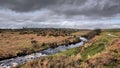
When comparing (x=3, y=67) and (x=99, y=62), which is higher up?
(x=99, y=62)

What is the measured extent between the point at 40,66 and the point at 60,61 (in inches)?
164

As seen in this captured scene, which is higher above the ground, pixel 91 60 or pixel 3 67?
pixel 91 60

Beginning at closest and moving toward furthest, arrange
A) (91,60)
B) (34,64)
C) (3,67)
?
(91,60)
(34,64)
(3,67)

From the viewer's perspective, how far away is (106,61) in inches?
1458

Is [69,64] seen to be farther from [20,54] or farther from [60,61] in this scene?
[20,54]

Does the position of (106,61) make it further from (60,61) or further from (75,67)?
(60,61)

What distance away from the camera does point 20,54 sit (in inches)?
3408

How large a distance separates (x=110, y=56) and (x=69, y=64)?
7191 mm

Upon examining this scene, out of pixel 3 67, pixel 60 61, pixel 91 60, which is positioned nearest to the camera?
pixel 91 60

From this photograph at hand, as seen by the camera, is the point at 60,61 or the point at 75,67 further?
the point at 60,61

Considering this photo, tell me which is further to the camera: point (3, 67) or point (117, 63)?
point (3, 67)

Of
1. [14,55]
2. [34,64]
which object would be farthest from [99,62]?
[14,55]

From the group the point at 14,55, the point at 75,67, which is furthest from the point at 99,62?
the point at 14,55

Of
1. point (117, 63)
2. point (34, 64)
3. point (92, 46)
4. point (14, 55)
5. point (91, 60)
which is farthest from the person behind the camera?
point (14, 55)
